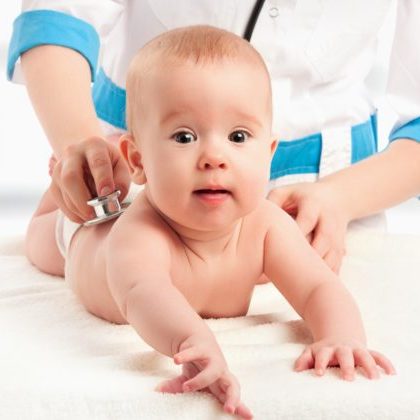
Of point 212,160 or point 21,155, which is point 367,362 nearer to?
point 212,160

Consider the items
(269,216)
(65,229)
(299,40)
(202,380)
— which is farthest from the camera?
(299,40)

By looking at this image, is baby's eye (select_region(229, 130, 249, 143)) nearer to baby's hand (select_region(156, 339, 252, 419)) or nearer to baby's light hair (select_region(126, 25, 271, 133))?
baby's light hair (select_region(126, 25, 271, 133))

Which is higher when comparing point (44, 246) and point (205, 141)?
point (205, 141)

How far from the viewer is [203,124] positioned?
1016mm

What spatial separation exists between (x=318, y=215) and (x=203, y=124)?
0.39 meters

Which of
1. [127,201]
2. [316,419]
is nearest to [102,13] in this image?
[127,201]

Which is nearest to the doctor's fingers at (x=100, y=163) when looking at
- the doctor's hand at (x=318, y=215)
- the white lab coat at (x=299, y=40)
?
the doctor's hand at (x=318, y=215)

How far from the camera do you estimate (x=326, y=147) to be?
157 cm

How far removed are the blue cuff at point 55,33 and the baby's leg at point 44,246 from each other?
10.1 inches

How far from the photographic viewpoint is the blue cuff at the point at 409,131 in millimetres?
1625

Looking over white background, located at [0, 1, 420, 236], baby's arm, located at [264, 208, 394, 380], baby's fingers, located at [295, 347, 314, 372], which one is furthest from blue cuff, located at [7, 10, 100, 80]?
white background, located at [0, 1, 420, 236]

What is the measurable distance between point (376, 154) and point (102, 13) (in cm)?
51

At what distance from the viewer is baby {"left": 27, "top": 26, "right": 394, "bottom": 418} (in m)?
0.97

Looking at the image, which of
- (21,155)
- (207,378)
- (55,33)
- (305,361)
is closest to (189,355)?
(207,378)
